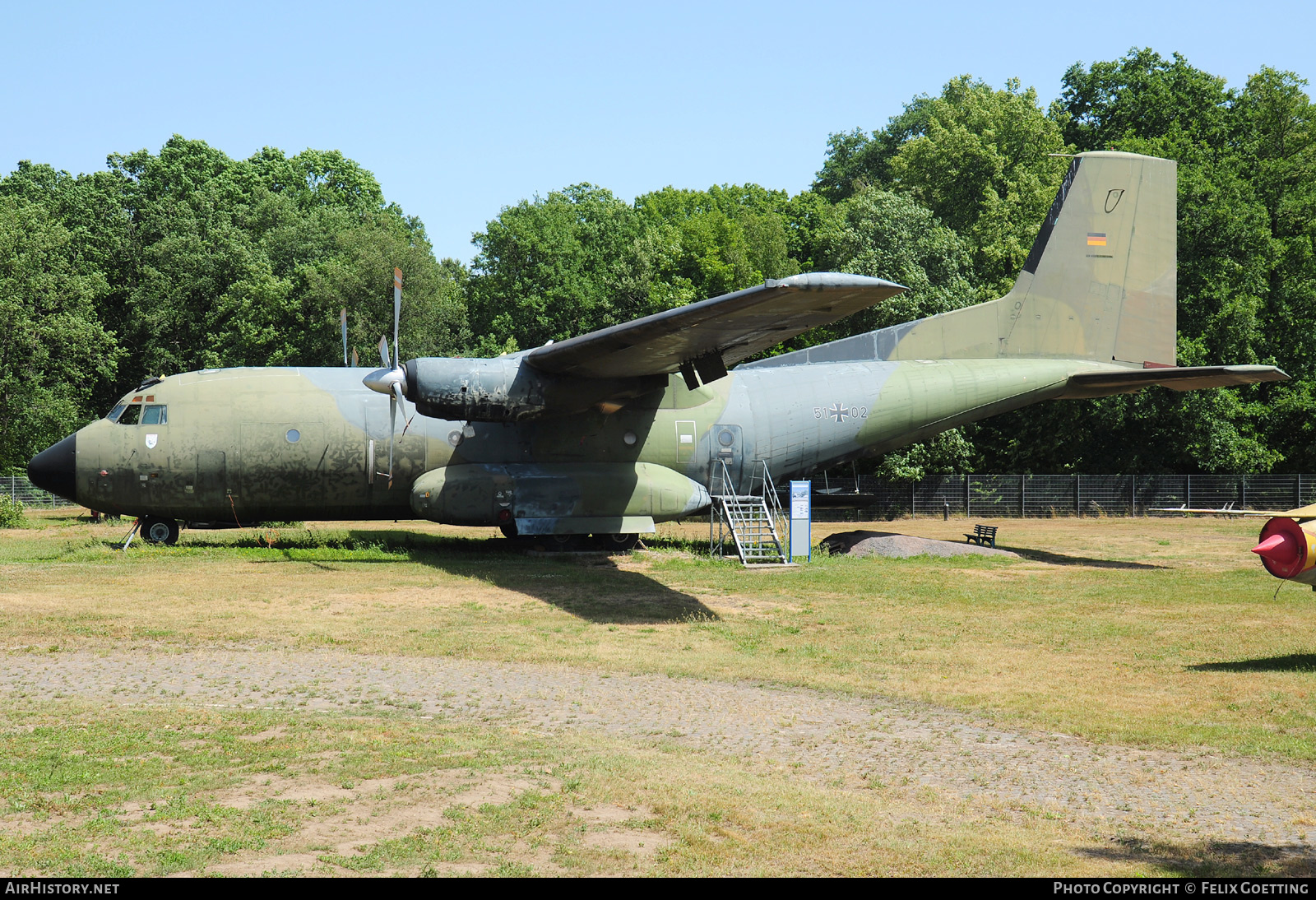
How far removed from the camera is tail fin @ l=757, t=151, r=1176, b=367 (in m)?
25.1

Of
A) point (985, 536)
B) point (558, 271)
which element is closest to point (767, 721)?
point (985, 536)

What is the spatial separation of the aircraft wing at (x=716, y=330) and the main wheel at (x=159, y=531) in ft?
31.2

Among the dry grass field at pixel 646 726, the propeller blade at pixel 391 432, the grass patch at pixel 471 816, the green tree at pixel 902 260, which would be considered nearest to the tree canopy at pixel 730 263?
the green tree at pixel 902 260

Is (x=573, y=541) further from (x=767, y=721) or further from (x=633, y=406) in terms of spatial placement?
(x=767, y=721)

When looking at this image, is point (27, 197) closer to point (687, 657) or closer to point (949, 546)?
point (949, 546)

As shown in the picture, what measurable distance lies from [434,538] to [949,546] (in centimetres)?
1279

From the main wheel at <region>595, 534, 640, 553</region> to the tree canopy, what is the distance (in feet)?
64.3

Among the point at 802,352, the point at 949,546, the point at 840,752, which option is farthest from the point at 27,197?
the point at 840,752

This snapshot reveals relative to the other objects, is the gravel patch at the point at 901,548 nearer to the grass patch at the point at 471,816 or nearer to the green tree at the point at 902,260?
the grass patch at the point at 471,816

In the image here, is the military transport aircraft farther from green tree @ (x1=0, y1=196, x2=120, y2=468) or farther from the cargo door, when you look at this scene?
green tree @ (x1=0, y1=196, x2=120, y2=468)

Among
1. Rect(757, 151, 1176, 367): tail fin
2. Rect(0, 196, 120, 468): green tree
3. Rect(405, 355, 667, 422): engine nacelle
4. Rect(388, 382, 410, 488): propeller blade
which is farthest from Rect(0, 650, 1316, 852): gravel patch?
Rect(0, 196, 120, 468): green tree

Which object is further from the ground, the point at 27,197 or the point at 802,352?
the point at 27,197

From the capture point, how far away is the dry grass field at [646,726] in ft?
21.2

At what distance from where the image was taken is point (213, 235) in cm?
5653
